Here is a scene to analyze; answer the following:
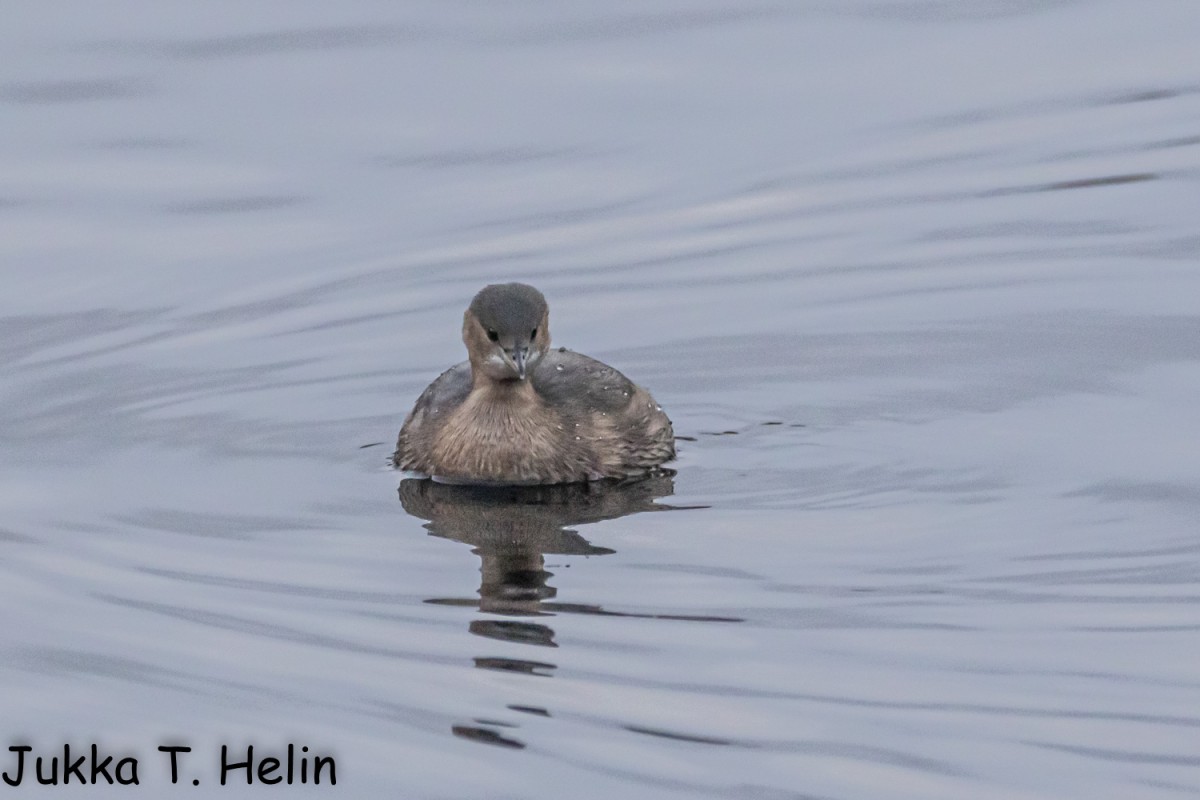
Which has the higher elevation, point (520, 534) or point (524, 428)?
point (524, 428)

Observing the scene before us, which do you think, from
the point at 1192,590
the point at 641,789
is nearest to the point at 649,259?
the point at 1192,590

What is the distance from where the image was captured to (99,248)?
16281mm

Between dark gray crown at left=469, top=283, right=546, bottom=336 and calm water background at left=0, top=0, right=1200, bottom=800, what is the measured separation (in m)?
0.99

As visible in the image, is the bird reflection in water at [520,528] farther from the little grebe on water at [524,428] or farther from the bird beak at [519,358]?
the bird beak at [519,358]

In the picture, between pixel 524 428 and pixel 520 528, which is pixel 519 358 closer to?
pixel 524 428

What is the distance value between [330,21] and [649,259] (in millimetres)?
5186

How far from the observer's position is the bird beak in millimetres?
12578

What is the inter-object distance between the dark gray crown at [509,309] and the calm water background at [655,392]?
3.25 feet

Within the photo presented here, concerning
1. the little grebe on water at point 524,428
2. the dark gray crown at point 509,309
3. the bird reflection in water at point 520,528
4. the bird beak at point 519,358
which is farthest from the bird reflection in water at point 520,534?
the dark gray crown at point 509,309

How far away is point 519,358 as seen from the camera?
1261 cm

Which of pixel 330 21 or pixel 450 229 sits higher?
pixel 330 21

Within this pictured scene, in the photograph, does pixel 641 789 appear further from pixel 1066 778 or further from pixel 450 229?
pixel 450 229

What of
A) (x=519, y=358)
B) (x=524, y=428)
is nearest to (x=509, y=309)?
(x=519, y=358)

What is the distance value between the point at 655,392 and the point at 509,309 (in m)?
1.93
